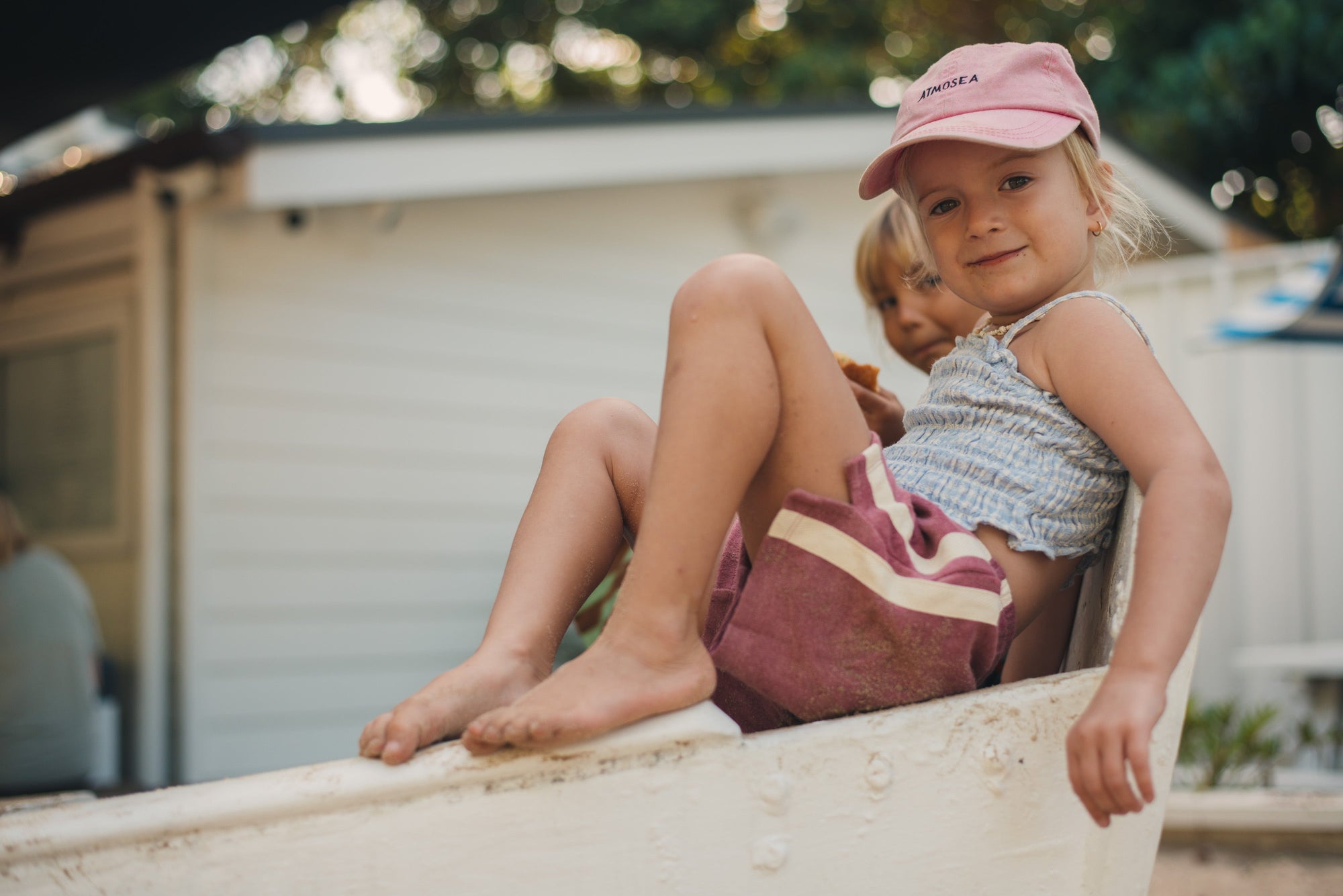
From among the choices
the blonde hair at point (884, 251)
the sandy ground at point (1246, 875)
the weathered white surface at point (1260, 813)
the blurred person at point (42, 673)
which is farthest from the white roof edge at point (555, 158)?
the sandy ground at point (1246, 875)

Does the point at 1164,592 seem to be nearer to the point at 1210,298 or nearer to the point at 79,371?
the point at 79,371

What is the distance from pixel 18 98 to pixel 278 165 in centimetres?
99

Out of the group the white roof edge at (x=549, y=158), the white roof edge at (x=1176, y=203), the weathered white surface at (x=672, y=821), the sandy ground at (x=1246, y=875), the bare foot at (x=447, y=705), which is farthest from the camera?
the white roof edge at (x=1176, y=203)

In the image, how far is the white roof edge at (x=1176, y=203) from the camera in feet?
19.9

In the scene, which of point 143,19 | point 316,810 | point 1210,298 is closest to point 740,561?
point 316,810

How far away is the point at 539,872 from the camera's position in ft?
4.12

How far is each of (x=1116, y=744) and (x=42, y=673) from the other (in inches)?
144

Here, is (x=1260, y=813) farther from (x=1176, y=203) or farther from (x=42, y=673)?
(x=1176, y=203)

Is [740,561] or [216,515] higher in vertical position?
[740,561]

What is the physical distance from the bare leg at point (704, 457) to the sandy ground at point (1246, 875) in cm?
199

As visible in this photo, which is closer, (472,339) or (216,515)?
(216,515)

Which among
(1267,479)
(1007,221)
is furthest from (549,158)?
Result: (1267,479)

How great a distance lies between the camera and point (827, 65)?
475 inches

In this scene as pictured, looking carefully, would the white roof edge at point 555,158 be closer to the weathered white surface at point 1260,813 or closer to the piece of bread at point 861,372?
the weathered white surface at point 1260,813
